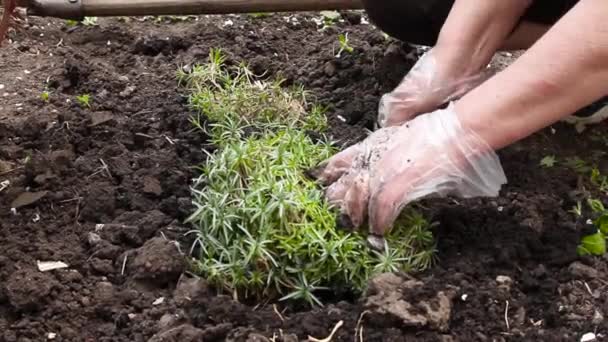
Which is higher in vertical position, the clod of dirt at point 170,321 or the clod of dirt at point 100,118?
the clod of dirt at point 100,118

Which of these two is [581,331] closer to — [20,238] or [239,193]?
[239,193]

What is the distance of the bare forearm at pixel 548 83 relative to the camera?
1.98 m

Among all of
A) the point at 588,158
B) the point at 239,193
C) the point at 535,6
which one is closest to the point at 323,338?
the point at 239,193

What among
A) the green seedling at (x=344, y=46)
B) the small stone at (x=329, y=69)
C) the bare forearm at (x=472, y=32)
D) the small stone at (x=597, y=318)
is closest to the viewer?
the small stone at (x=597, y=318)

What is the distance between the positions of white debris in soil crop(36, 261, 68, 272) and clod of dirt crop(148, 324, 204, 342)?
362 mm

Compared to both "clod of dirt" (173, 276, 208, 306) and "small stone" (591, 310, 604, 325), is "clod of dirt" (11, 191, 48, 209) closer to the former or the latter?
"clod of dirt" (173, 276, 208, 306)

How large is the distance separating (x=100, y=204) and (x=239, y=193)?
391mm

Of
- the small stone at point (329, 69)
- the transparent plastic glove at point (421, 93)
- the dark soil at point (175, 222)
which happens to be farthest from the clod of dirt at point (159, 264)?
the small stone at point (329, 69)

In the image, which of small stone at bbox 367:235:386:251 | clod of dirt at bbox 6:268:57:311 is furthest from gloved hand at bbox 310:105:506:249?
clod of dirt at bbox 6:268:57:311

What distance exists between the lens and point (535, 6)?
2781mm

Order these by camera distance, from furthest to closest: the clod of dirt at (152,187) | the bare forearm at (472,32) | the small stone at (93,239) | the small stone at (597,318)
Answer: the bare forearm at (472,32), the clod of dirt at (152,187), the small stone at (93,239), the small stone at (597,318)

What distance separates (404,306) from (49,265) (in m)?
0.86

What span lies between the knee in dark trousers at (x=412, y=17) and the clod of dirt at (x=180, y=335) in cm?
138

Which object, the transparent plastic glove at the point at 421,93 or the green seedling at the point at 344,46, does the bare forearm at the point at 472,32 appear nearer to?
the transparent plastic glove at the point at 421,93
